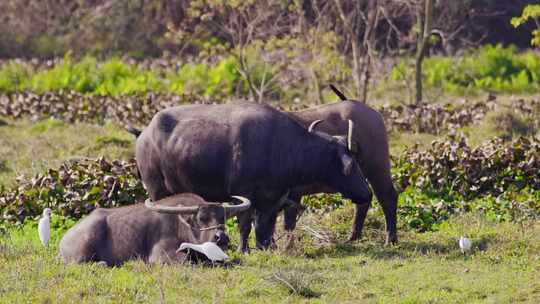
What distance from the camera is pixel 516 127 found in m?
16.6

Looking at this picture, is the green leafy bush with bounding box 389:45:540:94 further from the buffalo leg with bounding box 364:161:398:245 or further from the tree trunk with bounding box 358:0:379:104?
the buffalo leg with bounding box 364:161:398:245

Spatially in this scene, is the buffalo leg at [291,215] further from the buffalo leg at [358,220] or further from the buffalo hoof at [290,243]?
the buffalo hoof at [290,243]

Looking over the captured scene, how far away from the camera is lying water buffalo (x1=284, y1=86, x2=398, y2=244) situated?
10.3 meters

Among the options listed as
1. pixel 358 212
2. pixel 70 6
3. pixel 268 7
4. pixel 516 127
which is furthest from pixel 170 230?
pixel 70 6

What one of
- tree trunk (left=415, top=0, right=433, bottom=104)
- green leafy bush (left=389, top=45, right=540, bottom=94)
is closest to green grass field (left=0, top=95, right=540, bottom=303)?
tree trunk (left=415, top=0, right=433, bottom=104)

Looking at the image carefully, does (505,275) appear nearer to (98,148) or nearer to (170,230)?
(170,230)

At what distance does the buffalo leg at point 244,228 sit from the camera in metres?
9.58

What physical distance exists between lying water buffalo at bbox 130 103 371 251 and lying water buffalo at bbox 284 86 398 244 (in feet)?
1.33

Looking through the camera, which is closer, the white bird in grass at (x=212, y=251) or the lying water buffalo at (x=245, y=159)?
the white bird in grass at (x=212, y=251)

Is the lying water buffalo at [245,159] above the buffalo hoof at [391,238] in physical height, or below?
above

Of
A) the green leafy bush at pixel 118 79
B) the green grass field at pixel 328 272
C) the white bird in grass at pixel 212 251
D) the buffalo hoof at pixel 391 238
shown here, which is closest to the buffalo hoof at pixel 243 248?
the green grass field at pixel 328 272

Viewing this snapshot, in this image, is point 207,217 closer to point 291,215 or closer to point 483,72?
point 291,215

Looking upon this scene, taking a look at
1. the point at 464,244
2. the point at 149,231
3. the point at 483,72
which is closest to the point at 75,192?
the point at 149,231

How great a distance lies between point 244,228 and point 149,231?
94 centimetres
